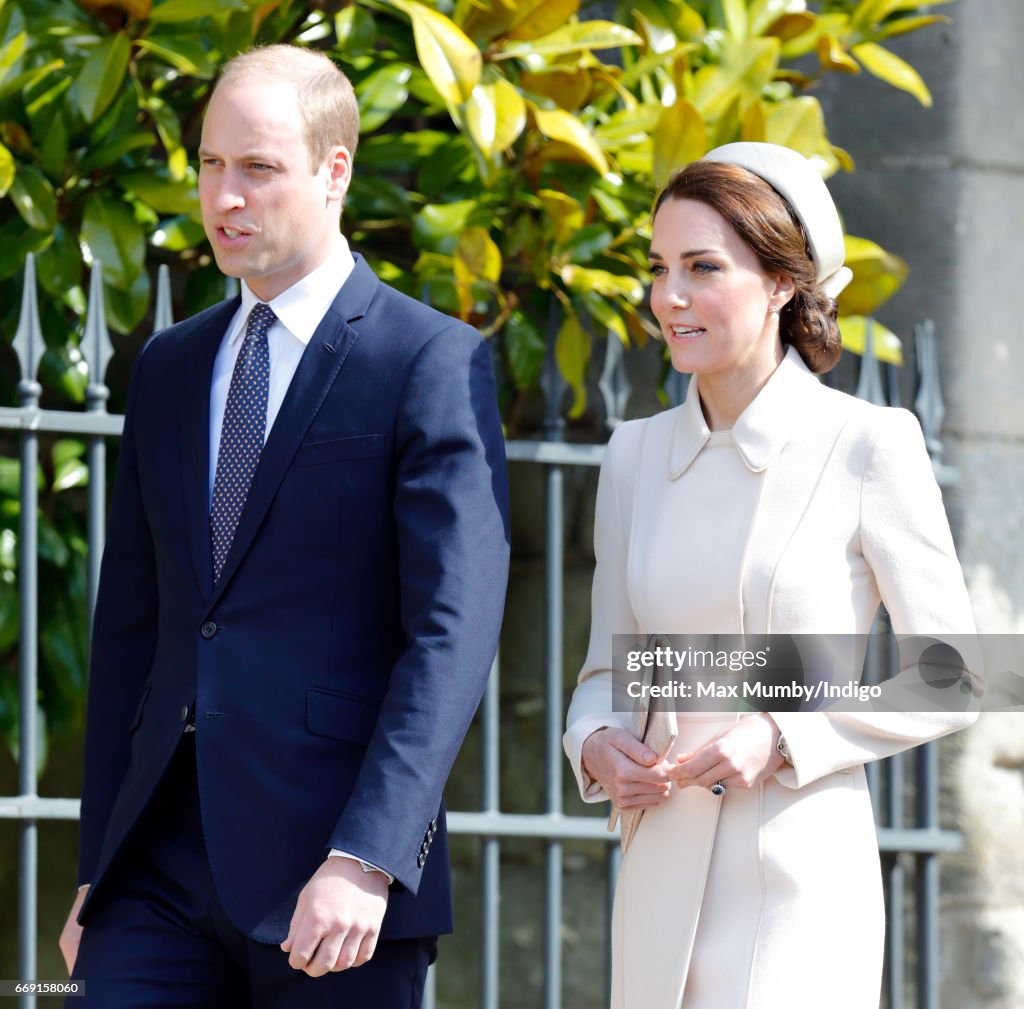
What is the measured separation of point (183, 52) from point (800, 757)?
1826mm

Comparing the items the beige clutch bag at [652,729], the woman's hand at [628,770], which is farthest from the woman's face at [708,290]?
the woman's hand at [628,770]

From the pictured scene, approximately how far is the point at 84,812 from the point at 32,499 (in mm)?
827

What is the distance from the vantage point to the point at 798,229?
83.4 inches

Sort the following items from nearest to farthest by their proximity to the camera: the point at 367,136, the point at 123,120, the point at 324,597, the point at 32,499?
the point at 324,597 < the point at 32,499 < the point at 123,120 < the point at 367,136

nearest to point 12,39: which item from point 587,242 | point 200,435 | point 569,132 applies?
point 569,132

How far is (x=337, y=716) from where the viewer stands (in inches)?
80.3

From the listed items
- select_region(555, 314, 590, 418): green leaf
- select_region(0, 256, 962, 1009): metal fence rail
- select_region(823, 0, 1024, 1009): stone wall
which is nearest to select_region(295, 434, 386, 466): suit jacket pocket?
select_region(0, 256, 962, 1009): metal fence rail

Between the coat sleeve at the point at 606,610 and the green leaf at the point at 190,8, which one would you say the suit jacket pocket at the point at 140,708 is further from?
the green leaf at the point at 190,8

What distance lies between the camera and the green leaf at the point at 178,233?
332 cm

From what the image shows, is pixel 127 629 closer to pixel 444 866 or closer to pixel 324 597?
pixel 324 597

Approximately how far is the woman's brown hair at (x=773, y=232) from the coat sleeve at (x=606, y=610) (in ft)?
0.91

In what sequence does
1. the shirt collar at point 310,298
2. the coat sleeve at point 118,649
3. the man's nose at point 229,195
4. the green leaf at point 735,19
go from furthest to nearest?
the green leaf at point 735,19, the coat sleeve at point 118,649, the shirt collar at point 310,298, the man's nose at point 229,195

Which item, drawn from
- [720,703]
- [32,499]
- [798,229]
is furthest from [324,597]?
[32,499]

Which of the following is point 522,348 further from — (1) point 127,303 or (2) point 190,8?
(2) point 190,8
